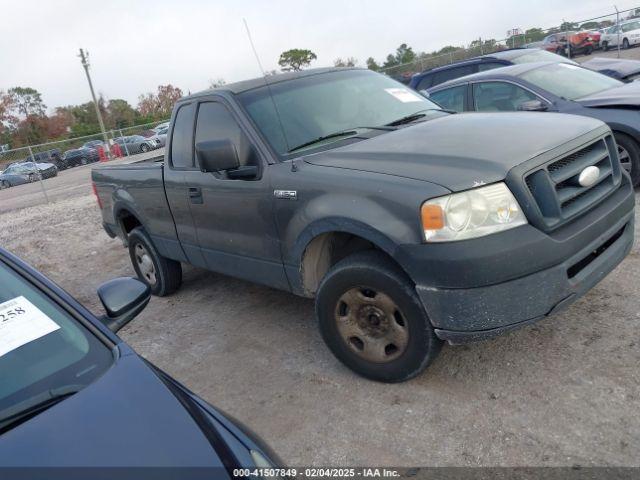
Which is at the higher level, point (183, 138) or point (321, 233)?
point (183, 138)

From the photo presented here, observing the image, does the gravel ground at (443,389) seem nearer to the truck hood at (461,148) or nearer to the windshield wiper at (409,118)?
the truck hood at (461,148)

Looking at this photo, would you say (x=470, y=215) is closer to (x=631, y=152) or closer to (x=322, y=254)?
(x=322, y=254)

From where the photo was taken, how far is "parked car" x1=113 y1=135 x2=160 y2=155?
33.9m

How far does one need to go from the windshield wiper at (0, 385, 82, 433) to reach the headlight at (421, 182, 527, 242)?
1772 mm

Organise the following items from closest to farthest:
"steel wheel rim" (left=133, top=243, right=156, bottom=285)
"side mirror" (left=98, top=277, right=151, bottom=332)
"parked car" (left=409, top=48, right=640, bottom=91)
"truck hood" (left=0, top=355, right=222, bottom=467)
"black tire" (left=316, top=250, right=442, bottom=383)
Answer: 1. "truck hood" (left=0, top=355, right=222, bottom=467)
2. "side mirror" (left=98, top=277, right=151, bottom=332)
3. "black tire" (left=316, top=250, right=442, bottom=383)
4. "steel wheel rim" (left=133, top=243, right=156, bottom=285)
5. "parked car" (left=409, top=48, right=640, bottom=91)

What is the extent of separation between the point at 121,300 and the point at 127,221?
3.75m

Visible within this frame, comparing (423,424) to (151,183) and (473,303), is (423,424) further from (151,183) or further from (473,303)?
(151,183)

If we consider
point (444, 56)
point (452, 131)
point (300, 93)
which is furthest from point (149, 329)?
point (444, 56)

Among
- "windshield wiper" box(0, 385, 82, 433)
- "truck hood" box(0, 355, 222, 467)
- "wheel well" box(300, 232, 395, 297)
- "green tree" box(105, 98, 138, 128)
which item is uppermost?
"green tree" box(105, 98, 138, 128)

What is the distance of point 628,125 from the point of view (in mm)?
5859

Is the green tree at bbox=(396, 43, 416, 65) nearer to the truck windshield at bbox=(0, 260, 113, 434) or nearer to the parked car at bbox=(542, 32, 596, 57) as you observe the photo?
the parked car at bbox=(542, 32, 596, 57)

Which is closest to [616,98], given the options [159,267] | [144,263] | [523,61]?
[523,61]

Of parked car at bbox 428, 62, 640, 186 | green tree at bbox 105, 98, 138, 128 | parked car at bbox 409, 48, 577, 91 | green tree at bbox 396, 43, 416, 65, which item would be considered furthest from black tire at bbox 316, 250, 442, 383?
green tree at bbox 105, 98, 138, 128

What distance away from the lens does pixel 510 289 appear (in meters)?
2.78
